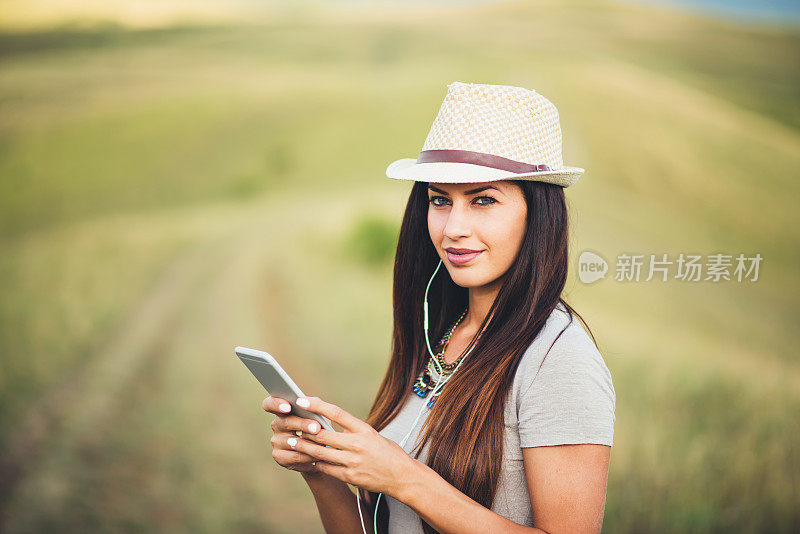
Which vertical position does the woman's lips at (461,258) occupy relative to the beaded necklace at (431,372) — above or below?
above

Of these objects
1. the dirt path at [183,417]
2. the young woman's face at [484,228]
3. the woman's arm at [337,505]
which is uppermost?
the young woman's face at [484,228]

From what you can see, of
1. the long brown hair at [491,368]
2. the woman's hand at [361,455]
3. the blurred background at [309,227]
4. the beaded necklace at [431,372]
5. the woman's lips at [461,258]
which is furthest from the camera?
the blurred background at [309,227]

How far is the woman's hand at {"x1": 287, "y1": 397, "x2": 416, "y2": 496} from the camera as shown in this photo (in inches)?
46.8

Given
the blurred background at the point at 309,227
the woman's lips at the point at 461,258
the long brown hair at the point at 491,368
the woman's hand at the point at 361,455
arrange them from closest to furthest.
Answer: the woman's hand at the point at 361,455 < the long brown hair at the point at 491,368 < the woman's lips at the point at 461,258 < the blurred background at the point at 309,227

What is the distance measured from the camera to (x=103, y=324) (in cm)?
416

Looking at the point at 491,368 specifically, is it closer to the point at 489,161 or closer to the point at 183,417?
the point at 489,161

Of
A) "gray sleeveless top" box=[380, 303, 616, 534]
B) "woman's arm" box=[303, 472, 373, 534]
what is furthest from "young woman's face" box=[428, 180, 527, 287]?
"woman's arm" box=[303, 472, 373, 534]

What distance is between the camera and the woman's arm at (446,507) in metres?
1.21

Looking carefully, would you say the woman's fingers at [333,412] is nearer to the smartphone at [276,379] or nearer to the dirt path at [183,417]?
the smartphone at [276,379]

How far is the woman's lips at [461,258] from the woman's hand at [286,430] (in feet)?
1.49

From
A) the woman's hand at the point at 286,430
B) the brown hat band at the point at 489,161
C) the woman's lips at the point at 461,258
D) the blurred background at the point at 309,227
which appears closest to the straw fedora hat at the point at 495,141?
the brown hat band at the point at 489,161

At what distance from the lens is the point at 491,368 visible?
1365mm

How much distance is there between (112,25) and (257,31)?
100 centimetres

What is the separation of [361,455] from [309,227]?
130 inches
